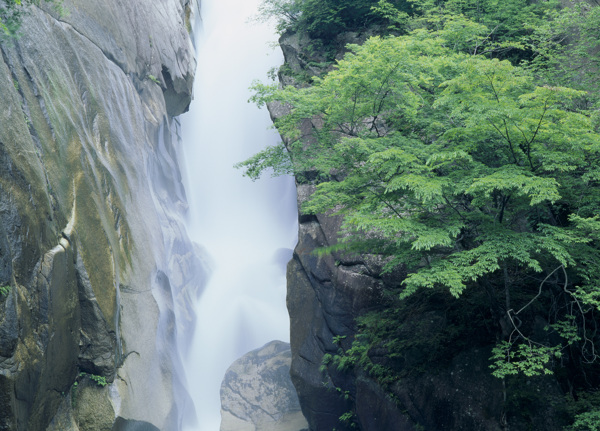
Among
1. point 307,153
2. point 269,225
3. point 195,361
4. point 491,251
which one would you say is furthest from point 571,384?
point 269,225

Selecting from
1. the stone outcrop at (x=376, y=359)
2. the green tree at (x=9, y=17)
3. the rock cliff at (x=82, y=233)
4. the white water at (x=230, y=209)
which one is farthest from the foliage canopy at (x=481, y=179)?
the white water at (x=230, y=209)

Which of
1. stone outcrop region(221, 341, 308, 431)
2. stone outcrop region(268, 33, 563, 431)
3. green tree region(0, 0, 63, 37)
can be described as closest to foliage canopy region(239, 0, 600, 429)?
stone outcrop region(268, 33, 563, 431)

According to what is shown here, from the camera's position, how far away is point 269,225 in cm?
2956

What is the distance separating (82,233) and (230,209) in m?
19.3

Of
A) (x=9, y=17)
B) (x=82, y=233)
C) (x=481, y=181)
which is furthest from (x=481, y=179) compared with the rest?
(x=9, y=17)

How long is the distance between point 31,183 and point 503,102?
7839 millimetres

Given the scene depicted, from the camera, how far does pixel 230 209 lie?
29.8 m

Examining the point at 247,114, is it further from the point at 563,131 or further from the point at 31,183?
the point at 563,131

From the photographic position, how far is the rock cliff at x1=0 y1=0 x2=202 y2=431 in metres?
8.03

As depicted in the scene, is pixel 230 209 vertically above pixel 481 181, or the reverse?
pixel 481 181

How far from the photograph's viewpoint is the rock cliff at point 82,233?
803 centimetres

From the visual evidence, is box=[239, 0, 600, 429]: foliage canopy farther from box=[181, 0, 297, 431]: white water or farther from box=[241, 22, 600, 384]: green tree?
box=[181, 0, 297, 431]: white water

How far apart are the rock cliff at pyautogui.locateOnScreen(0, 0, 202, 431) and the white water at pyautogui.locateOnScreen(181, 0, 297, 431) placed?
3974mm

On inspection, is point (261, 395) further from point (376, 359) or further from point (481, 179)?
point (481, 179)
